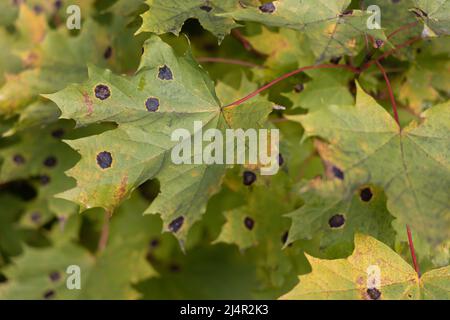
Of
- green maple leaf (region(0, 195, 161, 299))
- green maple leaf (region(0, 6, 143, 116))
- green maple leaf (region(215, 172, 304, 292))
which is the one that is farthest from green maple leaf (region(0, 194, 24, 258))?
green maple leaf (region(215, 172, 304, 292))

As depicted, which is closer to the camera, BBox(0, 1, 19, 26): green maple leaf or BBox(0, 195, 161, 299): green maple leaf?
BBox(0, 195, 161, 299): green maple leaf

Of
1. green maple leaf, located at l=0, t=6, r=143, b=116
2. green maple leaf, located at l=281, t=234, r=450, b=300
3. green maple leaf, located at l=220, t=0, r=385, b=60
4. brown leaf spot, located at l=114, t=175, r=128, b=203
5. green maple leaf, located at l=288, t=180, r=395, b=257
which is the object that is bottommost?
green maple leaf, located at l=281, t=234, r=450, b=300

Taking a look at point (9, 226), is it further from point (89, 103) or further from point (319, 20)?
point (319, 20)

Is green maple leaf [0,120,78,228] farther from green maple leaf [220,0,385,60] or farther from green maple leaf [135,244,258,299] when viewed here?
green maple leaf [220,0,385,60]

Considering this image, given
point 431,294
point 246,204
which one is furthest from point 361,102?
point 246,204

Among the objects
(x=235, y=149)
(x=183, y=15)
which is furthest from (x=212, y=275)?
(x=183, y=15)

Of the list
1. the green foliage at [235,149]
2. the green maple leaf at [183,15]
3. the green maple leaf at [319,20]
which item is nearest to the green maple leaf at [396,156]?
the green foliage at [235,149]

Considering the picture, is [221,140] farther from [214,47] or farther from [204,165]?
[214,47]
